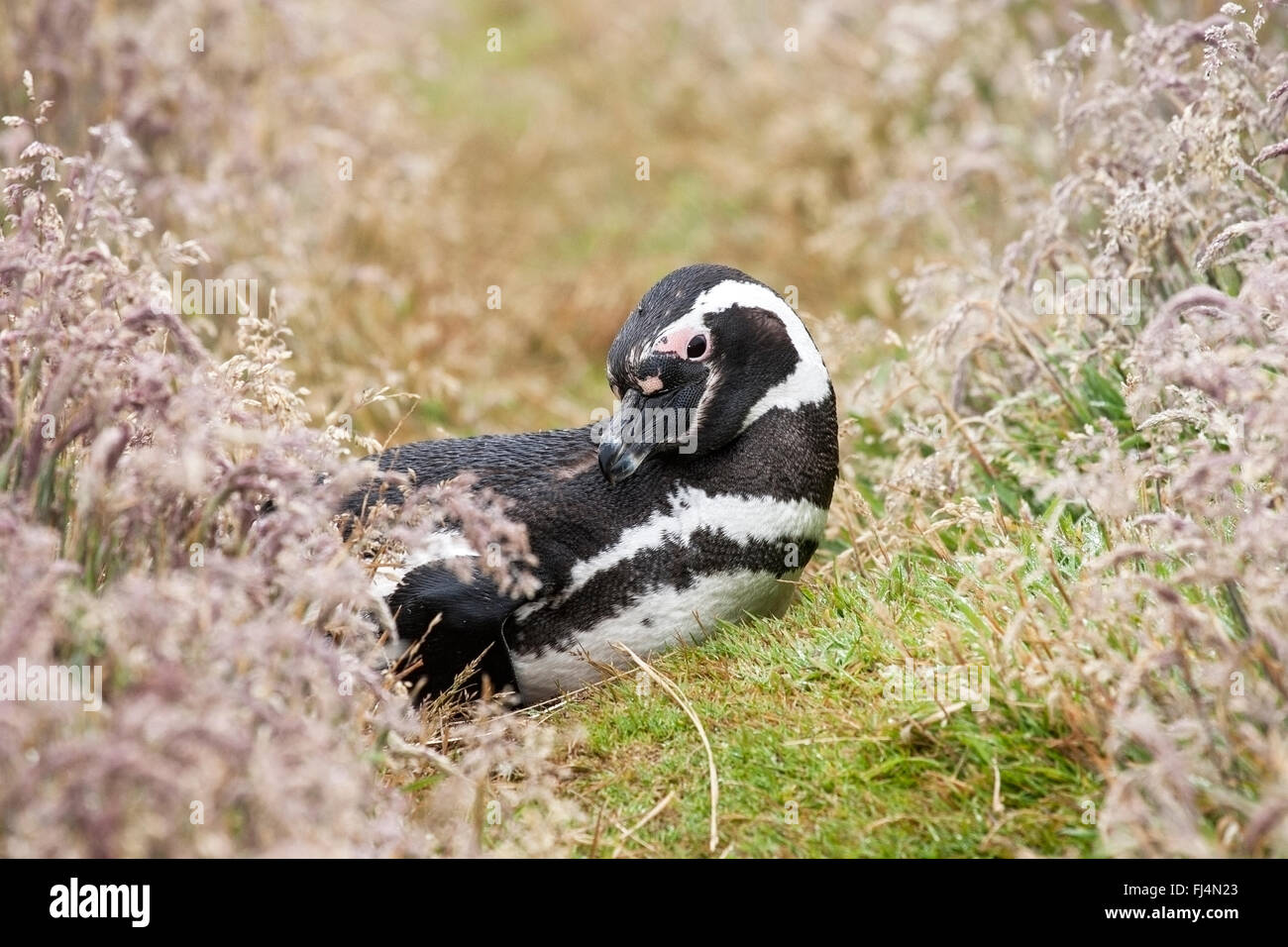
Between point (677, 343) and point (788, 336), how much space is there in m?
0.37

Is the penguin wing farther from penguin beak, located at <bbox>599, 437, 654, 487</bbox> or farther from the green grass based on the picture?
penguin beak, located at <bbox>599, 437, 654, 487</bbox>

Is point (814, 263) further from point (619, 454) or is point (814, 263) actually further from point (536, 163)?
point (619, 454)

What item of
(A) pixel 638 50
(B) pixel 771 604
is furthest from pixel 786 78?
(B) pixel 771 604

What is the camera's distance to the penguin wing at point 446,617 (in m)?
3.85

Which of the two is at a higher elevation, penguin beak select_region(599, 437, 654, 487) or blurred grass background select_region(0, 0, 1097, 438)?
blurred grass background select_region(0, 0, 1097, 438)

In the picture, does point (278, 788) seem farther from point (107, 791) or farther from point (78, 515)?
point (78, 515)

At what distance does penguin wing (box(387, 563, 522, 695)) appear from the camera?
12.6 ft

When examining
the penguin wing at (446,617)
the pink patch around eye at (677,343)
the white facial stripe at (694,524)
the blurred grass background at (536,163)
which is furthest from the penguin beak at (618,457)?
the blurred grass background at (536,163)

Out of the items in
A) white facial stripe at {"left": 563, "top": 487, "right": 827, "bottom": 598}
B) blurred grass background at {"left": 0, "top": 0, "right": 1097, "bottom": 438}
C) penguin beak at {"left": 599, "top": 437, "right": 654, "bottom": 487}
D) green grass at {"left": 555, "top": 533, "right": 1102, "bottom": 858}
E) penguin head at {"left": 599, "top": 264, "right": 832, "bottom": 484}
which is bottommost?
green grass at {"left": 555, "top": 533, "right": 1102, "bottom": 858}

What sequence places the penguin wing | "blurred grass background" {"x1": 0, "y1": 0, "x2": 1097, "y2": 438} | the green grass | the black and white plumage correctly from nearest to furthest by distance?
the green grass
the penguin wing
the black and white plumage
"blurred grass background" {"x1": 0, "y1": 0, "x2": 1097, "y2": 438}

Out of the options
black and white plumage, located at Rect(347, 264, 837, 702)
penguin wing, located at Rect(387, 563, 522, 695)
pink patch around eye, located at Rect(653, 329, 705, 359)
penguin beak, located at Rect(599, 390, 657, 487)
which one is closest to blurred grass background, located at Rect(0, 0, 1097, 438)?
black and white plumage, located at Rect(347, 264, 837, 702)

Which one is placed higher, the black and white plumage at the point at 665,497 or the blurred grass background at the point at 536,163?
the blurred grass background at the point at 536,163

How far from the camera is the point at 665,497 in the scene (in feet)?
13.4

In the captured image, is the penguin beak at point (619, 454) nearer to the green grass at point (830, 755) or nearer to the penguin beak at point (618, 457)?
the penguin beak at point (618, 457)
